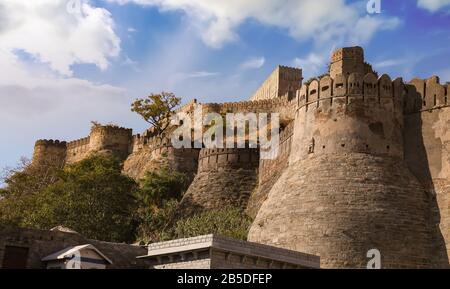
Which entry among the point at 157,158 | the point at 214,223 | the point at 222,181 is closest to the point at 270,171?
the point at 222,181

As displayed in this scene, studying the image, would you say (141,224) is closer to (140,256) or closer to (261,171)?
(261,171)

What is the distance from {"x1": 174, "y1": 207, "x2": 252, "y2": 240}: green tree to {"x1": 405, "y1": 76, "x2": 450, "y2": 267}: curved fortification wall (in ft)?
29.6

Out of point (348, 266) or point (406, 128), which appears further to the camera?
point (406, 128)

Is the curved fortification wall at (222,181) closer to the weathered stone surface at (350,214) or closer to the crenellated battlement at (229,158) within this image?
the crenellated battlement at (229,158)

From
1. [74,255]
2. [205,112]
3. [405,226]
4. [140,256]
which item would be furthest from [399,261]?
[205,112]

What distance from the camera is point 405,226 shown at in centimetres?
3103

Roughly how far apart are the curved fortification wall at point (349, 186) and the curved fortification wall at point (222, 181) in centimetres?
823

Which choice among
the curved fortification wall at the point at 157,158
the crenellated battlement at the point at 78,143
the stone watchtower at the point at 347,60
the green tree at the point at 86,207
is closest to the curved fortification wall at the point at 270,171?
the stone watchtower at the point at 347,60

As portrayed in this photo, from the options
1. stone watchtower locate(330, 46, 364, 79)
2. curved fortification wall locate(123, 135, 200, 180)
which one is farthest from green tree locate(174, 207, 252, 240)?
stone watchtower locate(330, 46, 364, 79)

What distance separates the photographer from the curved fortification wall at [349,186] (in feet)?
100.0

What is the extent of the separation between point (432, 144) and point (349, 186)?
13.9ft

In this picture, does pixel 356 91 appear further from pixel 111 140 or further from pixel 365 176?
pixel 111 140
